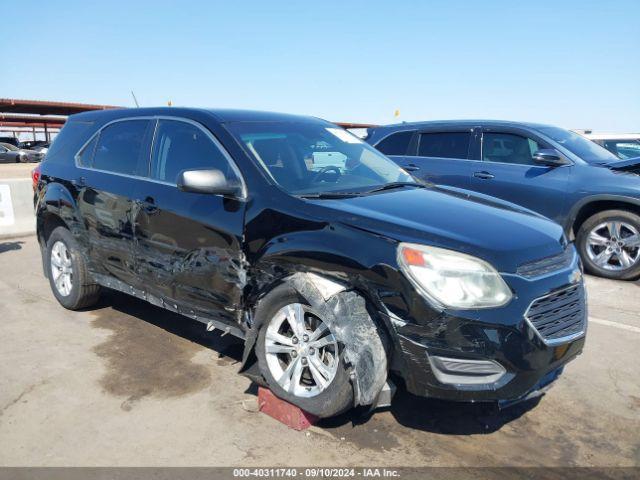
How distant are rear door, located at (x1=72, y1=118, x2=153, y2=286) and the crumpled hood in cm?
177

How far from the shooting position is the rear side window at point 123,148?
4285 millimetres

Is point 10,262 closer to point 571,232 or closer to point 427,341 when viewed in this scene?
point 427,341

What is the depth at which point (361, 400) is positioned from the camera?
2801 millimetres

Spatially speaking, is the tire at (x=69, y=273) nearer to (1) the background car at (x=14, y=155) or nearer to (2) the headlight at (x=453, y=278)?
(2) the headlight at (x=453, y=278)

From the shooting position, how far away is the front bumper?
264 centimetres

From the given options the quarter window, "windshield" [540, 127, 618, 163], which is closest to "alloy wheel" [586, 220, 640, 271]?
"windshield" [540, 127, 618, 163]

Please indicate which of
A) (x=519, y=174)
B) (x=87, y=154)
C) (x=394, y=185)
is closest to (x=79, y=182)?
(x=87, y=154)

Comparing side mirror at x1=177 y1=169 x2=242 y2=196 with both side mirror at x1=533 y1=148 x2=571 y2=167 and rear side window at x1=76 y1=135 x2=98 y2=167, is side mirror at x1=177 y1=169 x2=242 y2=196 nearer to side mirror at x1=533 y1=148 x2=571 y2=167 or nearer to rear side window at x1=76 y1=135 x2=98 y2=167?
rear side window at x1=76 y1=135 x2=98 y2=167

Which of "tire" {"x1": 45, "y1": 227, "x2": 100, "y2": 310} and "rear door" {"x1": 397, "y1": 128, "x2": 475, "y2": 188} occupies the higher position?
"rear door" {"x1": 397, "y1": 128, "x2": 475, "y2": 188}

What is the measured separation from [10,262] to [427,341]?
6.66 meters

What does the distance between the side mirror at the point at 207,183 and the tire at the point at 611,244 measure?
197 inches

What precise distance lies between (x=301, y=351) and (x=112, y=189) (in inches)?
87.8

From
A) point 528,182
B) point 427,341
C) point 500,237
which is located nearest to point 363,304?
point 427,341

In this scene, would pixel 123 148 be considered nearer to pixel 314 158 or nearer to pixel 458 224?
pixel 314 158
